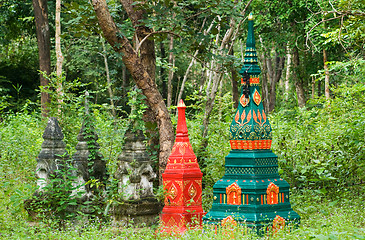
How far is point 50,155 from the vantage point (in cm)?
684

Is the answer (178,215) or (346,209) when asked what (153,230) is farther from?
(346,209)

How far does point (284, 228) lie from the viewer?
629cm

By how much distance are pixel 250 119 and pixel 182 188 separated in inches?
56.7

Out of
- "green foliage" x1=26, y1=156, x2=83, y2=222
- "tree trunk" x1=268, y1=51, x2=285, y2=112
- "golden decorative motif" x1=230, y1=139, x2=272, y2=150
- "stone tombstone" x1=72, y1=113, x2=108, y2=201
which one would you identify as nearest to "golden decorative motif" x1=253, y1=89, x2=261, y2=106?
"golden decorative motif" x1=230, y1=139, x2=272, y2=150

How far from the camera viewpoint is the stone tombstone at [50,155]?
6.80 metres

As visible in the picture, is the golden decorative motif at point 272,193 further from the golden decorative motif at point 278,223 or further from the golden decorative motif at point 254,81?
the golden decorative motif at point 254,81

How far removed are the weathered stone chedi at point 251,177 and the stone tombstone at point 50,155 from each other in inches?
91.5

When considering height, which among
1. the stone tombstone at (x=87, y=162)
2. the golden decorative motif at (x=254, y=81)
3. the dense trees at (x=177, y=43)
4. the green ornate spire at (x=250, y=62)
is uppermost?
the dense trees at (x=177, y=43)

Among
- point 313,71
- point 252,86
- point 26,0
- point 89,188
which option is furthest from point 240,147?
point 26,0

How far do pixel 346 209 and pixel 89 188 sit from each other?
14.1ft

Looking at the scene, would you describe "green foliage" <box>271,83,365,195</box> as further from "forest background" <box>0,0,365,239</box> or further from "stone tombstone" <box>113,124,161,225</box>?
"stone tombstone" <box>113,124,161,225</box>

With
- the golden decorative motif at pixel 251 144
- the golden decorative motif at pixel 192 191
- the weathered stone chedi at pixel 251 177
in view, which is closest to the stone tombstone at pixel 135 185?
the golden decorative motif at pixel 192 191

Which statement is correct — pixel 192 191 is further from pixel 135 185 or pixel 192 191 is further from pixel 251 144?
pixel 251 144

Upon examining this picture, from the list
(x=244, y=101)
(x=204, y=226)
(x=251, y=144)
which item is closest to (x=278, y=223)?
(x=204, y=226)
